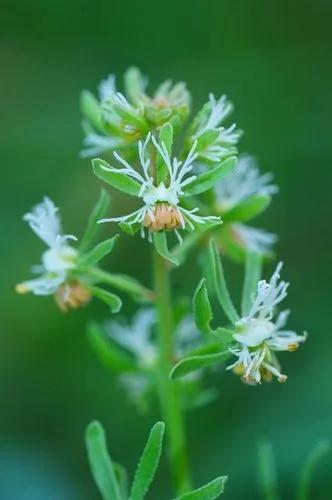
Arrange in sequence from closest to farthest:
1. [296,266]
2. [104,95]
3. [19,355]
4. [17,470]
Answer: [104,95] → [17,470] → [19,355] → [296,266]

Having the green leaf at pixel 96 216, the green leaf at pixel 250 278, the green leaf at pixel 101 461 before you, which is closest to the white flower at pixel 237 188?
the green leaf at pixel 250 278

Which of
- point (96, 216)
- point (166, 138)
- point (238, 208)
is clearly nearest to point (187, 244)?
point (238, 208)

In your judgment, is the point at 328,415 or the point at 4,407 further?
the point at 4,407

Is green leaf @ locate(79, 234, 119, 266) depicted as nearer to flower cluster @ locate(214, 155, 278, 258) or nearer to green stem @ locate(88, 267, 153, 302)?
green stem @ locate(88, 267, 153, 302)

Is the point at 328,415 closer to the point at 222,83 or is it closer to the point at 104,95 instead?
the point at 104,95

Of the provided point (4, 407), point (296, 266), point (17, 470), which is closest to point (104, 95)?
point (17, 470)

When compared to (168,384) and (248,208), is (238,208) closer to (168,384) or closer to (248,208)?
(248,208)

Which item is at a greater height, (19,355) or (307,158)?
(307,158)
